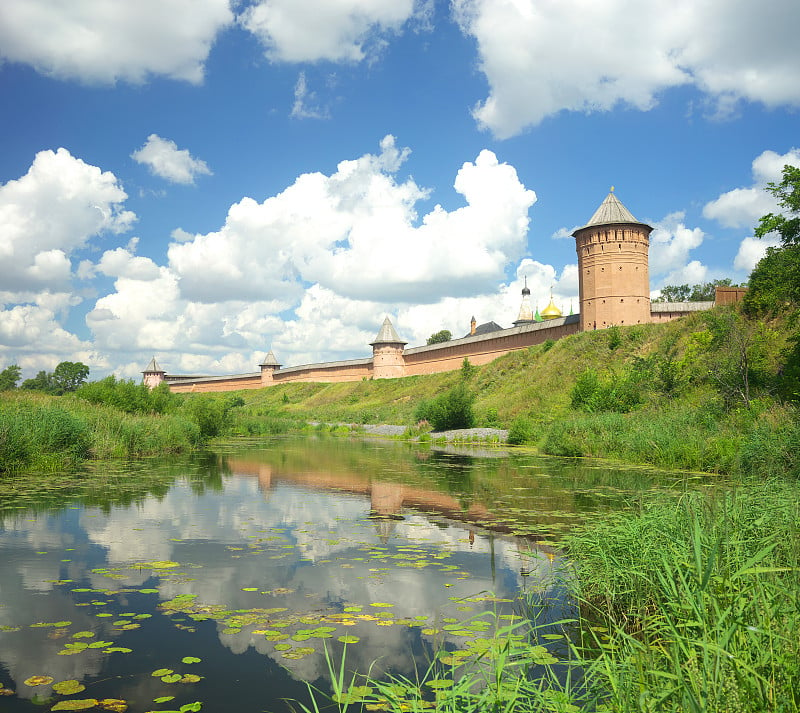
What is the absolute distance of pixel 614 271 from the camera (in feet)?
107

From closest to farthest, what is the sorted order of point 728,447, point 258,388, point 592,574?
point 592,574
point 728,447
point 258,388

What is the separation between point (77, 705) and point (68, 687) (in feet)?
0.65

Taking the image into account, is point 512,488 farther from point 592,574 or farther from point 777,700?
point 777,700

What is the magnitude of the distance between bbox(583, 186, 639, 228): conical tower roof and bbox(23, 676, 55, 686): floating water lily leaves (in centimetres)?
3333

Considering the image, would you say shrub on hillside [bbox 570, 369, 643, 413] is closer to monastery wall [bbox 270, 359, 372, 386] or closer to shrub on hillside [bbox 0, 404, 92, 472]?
shrub on hillside [bbox 0, 404, 92, 472]

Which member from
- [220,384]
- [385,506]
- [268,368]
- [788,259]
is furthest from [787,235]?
[220,384]

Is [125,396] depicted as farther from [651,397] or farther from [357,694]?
[357,694]

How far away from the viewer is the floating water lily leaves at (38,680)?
9.72ft

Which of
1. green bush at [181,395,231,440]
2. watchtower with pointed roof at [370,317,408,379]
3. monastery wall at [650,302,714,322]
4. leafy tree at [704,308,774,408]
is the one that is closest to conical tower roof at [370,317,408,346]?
watchtower with pointed roof at [370,317,408,379]

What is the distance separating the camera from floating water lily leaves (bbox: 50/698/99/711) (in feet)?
9.02

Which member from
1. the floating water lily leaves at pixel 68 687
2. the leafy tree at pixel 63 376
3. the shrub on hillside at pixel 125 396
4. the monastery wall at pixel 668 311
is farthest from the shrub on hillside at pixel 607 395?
the leafy tree at pixel 63 376

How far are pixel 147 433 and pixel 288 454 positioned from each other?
12.2ft

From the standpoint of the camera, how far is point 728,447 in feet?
34.5

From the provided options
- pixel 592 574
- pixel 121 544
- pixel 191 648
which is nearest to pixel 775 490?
pixel 592 574
